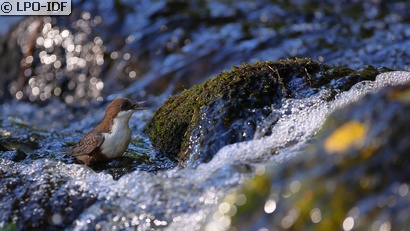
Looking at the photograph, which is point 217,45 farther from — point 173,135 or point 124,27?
point 173,135

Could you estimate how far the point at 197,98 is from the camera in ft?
16.9

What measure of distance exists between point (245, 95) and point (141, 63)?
4.30m

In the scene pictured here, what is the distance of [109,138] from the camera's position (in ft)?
18.8

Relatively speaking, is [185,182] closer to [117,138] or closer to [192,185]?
[192,185]

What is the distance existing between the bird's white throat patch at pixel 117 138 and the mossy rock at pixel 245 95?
0.75 m

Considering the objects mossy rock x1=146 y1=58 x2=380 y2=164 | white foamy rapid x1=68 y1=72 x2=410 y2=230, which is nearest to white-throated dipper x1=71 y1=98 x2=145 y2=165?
mossy rock x1=146 y1=58 x2=380 y2=164

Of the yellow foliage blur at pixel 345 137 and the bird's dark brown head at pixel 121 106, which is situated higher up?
the yellow foliage blur at pixel 345 137

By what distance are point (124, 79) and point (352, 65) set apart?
3050mm

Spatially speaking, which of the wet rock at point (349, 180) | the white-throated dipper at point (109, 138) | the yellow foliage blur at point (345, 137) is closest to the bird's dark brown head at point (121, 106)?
the white-throated dipper at point (109, 138)

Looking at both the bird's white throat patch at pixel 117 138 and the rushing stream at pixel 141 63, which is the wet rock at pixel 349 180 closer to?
the rushing stream at pixel 141 63

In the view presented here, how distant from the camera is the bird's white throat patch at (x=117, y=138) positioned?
5673 mm

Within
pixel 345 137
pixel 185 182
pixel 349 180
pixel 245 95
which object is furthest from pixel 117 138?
pixel 349 180

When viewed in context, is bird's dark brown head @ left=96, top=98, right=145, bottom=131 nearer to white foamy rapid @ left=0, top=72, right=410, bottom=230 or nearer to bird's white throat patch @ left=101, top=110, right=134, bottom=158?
bird's white throat patch @ left=101, top=110, right=134, bottom=158

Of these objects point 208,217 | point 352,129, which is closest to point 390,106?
point 352,129
